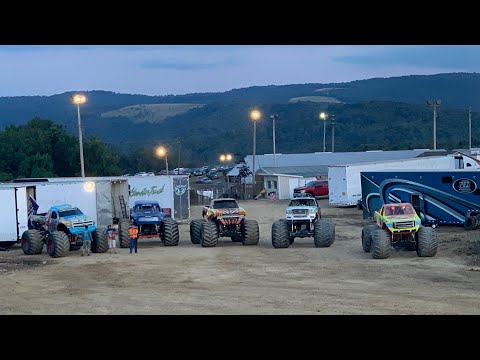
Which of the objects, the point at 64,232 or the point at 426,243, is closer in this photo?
the point at 426,243

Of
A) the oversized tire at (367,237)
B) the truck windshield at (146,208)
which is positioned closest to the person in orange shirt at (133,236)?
the truck windshield at (146,208)

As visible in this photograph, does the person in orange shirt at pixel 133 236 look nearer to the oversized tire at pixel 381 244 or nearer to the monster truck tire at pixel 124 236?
the monster truck tire at pixel 124 236

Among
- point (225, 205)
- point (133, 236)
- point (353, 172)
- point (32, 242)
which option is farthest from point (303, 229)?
point (353, 172)

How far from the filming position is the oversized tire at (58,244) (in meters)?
Result: 26.0

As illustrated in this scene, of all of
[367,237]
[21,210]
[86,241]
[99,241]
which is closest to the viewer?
[367,237]

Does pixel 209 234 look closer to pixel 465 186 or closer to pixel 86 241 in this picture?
pixel 86 241

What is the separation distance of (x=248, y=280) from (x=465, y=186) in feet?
48.6

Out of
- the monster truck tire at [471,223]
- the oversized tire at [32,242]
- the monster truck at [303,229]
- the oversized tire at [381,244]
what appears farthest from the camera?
the monster truck tire at [471,223]

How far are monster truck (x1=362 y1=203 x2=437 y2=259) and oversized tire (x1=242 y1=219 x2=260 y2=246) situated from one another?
5632 millimetres

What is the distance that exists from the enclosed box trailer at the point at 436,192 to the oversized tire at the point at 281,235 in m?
7.72

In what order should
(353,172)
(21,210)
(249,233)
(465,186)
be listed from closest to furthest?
(249,233) < (21,210) < (465,186) < (353,172)

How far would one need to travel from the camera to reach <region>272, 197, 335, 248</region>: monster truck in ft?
89.6

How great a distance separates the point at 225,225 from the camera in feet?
93.2
